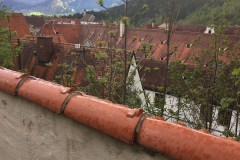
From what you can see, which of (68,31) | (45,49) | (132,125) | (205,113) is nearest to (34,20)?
(68,31)

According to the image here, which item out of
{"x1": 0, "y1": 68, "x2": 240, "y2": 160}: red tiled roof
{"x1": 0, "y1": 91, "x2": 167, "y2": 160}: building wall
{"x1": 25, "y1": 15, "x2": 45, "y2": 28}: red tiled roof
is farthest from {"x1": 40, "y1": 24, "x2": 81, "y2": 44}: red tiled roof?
{"x1": 0, "y1": 68, "x2": 240, "y2": 160}: red tiled roof

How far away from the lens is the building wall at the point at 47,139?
1.76m

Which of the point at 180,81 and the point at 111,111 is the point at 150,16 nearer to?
the point at 180,81

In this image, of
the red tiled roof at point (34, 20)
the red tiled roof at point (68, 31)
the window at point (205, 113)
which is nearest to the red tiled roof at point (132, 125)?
the window at point (205, 113)

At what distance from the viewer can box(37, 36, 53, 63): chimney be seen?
50.7ft

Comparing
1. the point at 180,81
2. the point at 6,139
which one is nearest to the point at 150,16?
the point at 180,81

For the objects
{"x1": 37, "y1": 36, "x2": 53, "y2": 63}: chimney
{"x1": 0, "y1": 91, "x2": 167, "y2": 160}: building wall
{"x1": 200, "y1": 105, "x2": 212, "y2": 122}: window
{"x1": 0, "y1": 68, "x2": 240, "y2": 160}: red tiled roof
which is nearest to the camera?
{"x1": 0, "y1": 68, "x2": 240, "y2": 160}: red tiled roof

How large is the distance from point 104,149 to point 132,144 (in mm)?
257

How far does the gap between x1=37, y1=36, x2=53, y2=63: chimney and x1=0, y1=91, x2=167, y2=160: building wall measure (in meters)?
13.1

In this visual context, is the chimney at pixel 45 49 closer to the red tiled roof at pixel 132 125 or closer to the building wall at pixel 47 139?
the building wall at pixel 47 139

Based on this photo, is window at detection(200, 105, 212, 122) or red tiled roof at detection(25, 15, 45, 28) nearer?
window at detection(200, 105, 212, 122)

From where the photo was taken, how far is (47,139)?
2.26 metres

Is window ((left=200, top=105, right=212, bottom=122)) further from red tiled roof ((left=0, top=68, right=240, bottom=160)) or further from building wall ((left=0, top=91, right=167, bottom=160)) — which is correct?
red tiled roof ((left=0, top=68, right=240, bottom=160))

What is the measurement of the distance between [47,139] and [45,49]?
13766 millimetres
